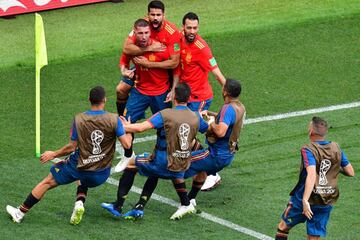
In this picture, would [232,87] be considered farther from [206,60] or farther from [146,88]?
[146,88]

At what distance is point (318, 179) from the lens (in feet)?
48.2

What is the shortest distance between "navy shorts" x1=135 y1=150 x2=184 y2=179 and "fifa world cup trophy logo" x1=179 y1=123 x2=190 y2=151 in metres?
0.29

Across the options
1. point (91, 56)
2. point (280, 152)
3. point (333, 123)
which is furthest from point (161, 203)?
point (91, 56)

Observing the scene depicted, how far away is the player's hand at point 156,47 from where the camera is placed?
17.9 meters

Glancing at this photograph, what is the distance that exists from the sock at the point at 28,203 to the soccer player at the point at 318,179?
339cm

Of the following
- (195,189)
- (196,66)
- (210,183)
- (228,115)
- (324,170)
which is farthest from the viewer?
(196,66)

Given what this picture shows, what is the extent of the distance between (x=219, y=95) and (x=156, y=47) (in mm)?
3930

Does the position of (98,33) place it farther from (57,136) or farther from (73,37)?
(57,136)

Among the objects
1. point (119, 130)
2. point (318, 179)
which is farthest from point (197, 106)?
point (318, 179)

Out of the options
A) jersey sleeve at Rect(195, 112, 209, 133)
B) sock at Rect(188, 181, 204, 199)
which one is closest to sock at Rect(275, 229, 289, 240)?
jersey sleeve at Rect(195, 112, 209, 133)

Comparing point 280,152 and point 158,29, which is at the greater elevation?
point 158,29

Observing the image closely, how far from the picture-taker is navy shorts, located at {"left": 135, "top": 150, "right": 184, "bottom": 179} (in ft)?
52.4

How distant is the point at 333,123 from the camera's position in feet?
66.0

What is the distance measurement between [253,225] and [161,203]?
152cm
